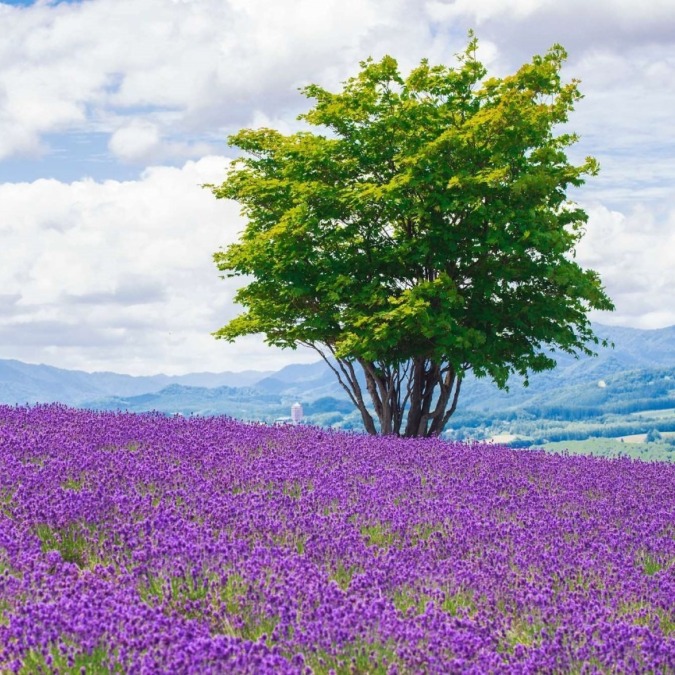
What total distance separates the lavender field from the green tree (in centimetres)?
778

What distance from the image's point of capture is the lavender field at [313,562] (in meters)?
4.82

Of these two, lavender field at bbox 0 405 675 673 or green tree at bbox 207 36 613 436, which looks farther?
green tree at bbox 207 36 613 436

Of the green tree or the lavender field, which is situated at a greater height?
the green tree

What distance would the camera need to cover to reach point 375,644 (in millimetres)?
4988

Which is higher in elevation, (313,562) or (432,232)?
(432,232)

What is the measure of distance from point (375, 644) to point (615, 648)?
143 centimetres

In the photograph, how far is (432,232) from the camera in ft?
59.3

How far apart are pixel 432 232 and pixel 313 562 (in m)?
12.6

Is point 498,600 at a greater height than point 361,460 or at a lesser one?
lesser

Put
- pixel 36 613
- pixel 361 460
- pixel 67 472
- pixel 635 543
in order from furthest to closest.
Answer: pixel 361 460
pixel 67 472
pixel 635 543
pixel 36 613

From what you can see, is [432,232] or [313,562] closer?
[313,562]

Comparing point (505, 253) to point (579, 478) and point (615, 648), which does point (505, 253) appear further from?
point (615, 648)

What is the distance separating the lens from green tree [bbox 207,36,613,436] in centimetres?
1744

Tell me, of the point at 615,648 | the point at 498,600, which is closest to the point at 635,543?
the point at 498,600
